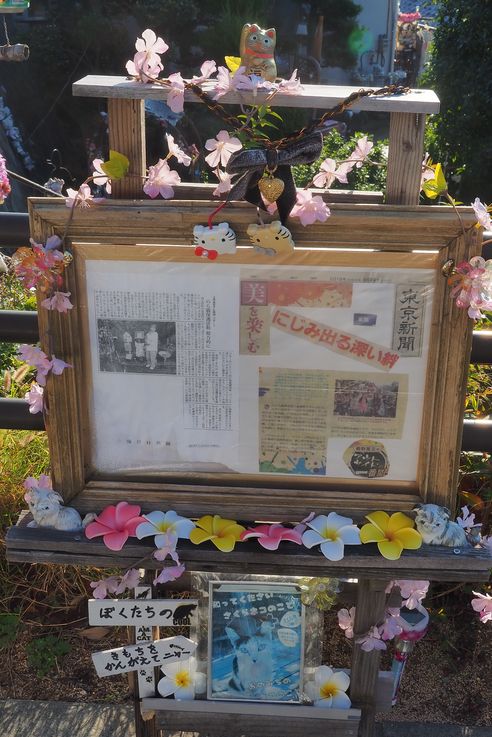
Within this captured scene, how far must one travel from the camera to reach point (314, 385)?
1.57 m

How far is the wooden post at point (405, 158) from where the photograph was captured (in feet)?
4.68

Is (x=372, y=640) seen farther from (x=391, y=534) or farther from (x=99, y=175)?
(x=99, y=175)

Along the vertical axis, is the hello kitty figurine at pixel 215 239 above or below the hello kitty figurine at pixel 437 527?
above

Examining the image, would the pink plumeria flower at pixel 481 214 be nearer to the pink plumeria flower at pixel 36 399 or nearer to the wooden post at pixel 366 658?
the wooden post at pixel 366 658

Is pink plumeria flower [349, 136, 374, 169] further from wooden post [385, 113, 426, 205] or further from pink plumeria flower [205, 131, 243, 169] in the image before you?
pink plumeria flower [205, 131, 243, 169]

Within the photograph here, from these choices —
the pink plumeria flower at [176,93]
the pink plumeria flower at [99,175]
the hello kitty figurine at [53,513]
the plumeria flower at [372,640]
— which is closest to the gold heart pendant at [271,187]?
the pink plumeria flower at [176,93]

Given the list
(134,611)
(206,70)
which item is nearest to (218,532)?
(134,611)

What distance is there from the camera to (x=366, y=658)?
1.92 metres

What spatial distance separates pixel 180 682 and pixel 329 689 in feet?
1.32

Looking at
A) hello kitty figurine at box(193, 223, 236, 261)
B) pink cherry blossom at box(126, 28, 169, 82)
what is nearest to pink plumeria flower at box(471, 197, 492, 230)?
hello kitty figurine at box(193, 223, 236, 261)

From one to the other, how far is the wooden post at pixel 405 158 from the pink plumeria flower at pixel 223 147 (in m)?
0.31

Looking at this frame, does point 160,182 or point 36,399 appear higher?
point 160,182

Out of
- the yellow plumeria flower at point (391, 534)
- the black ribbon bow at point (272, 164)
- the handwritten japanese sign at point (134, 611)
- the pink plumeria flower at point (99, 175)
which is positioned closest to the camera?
the black ribbon bow at point (272, 164)

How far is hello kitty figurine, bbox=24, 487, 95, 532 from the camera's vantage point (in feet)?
5.43
